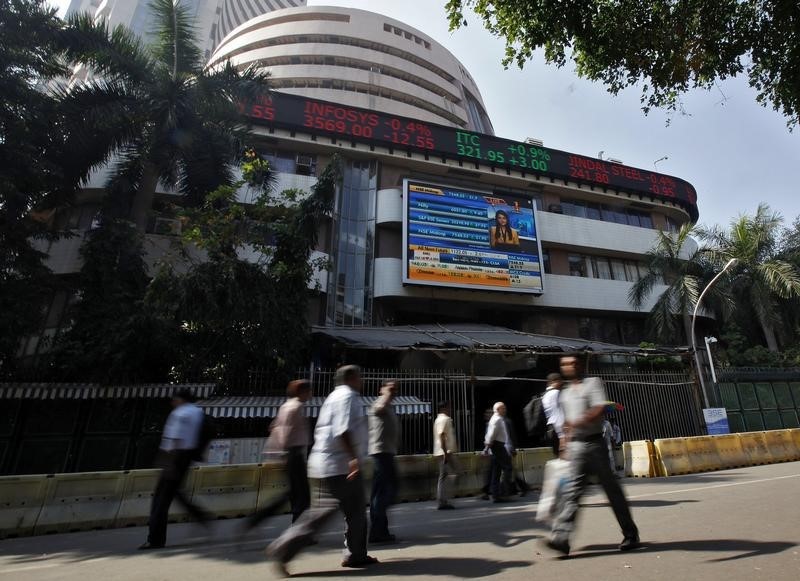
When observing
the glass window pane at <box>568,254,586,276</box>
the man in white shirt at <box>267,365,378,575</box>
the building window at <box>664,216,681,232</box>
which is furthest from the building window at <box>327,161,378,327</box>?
the building window at <box>664,216,681,232</box>

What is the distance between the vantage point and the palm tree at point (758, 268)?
20.0 m

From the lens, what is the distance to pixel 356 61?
33.8 m

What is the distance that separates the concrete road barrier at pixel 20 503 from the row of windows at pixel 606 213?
910 inches

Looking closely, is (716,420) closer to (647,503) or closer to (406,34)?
(647,503)

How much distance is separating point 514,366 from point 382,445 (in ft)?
44.7

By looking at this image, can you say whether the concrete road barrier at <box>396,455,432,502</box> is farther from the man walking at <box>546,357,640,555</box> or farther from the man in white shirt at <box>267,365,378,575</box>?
the man walking at <box>546,357,640,555</box>

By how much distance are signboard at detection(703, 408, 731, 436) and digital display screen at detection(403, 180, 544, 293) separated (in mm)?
7582

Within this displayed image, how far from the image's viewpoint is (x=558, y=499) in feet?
12.1

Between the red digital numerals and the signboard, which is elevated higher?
the red digital numerals

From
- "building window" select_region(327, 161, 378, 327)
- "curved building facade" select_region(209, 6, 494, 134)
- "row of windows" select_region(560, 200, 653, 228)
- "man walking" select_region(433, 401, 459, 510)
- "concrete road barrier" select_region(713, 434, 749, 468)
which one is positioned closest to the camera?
"man walking" select_region(433, 401, 459, 510)

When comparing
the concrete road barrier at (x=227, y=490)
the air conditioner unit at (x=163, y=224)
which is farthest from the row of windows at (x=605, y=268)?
the concrete road barrier at (x=227, y=490)

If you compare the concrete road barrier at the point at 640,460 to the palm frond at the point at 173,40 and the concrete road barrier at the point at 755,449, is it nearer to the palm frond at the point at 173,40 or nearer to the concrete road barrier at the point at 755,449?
the concrete road barrier at the point at 755,449

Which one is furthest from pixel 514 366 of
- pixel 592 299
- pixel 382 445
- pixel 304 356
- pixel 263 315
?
pixel 382 445

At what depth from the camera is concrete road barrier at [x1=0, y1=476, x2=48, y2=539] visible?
6301 millimetres
